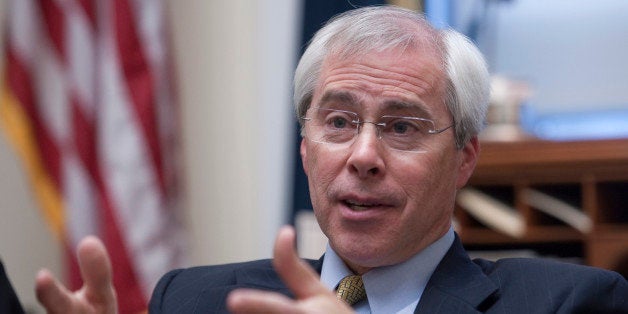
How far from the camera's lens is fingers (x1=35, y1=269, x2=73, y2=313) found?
5.40ft

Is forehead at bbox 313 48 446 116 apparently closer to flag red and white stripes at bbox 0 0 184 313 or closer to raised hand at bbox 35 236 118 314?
raised hand at bbox 35 236 118 314

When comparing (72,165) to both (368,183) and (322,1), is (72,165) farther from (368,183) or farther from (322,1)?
(368,183)

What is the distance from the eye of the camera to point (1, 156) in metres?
4.23

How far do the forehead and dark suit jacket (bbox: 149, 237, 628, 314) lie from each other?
0.32 meters

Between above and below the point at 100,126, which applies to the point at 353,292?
above

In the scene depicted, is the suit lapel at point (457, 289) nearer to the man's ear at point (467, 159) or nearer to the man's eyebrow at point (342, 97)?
the man's ear at point (467, 159)

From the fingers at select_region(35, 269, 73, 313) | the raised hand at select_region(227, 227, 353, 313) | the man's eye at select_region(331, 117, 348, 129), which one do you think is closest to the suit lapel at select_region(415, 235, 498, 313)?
the man's eye at select_region(331, 117, 348, 129)

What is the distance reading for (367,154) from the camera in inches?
83.7

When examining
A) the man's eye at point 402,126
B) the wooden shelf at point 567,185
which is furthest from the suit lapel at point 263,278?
the wooden shelf at point 567,185

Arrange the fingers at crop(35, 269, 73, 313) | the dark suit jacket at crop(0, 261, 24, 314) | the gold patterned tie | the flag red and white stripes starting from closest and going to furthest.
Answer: the fingers at crop(35, 269, 73, 313) → the dark suit jacket at crop(0, 261, 24, 314) → the gold patterned tie → the flag red and white stripes

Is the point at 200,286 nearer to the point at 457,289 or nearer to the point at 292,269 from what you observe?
the point at 457,289

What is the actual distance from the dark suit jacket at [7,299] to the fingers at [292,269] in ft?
1.83

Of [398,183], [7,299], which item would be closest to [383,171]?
[398,183]

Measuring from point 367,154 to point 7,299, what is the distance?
0.76 meters
